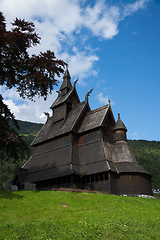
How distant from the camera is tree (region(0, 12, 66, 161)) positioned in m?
20.0

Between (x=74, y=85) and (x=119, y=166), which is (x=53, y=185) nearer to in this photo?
(x=119, y=166)

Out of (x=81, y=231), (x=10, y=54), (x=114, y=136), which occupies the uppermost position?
(x=10, y=54)

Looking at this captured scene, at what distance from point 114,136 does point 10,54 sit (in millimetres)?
23213

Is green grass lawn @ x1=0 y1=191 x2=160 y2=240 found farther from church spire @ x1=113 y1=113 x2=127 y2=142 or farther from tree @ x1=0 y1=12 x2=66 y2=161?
church spire @ x1=113 y1=113 x2=127 y2=142

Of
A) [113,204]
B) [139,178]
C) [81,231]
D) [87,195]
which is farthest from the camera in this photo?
[139,178]

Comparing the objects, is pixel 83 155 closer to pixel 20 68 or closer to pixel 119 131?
pixel 119 131

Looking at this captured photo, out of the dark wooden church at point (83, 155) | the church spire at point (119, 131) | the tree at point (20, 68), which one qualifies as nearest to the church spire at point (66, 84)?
the dark wooden church at point (83, 155)

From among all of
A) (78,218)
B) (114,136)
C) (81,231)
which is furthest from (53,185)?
(81,231)

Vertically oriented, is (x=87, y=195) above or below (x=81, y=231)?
above

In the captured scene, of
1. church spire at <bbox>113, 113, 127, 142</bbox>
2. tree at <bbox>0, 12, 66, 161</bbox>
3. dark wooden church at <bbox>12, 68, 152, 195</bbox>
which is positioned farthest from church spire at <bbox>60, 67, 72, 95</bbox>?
tree at <bbox>0, 12, 66, 161</bbox>

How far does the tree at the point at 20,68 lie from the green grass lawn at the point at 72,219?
5329 millimetres

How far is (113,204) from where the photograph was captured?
20750 mm

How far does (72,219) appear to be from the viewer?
50.6 feet

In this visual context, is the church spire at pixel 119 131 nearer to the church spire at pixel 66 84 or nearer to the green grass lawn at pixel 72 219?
the green grass lawn at pixel 72 219
